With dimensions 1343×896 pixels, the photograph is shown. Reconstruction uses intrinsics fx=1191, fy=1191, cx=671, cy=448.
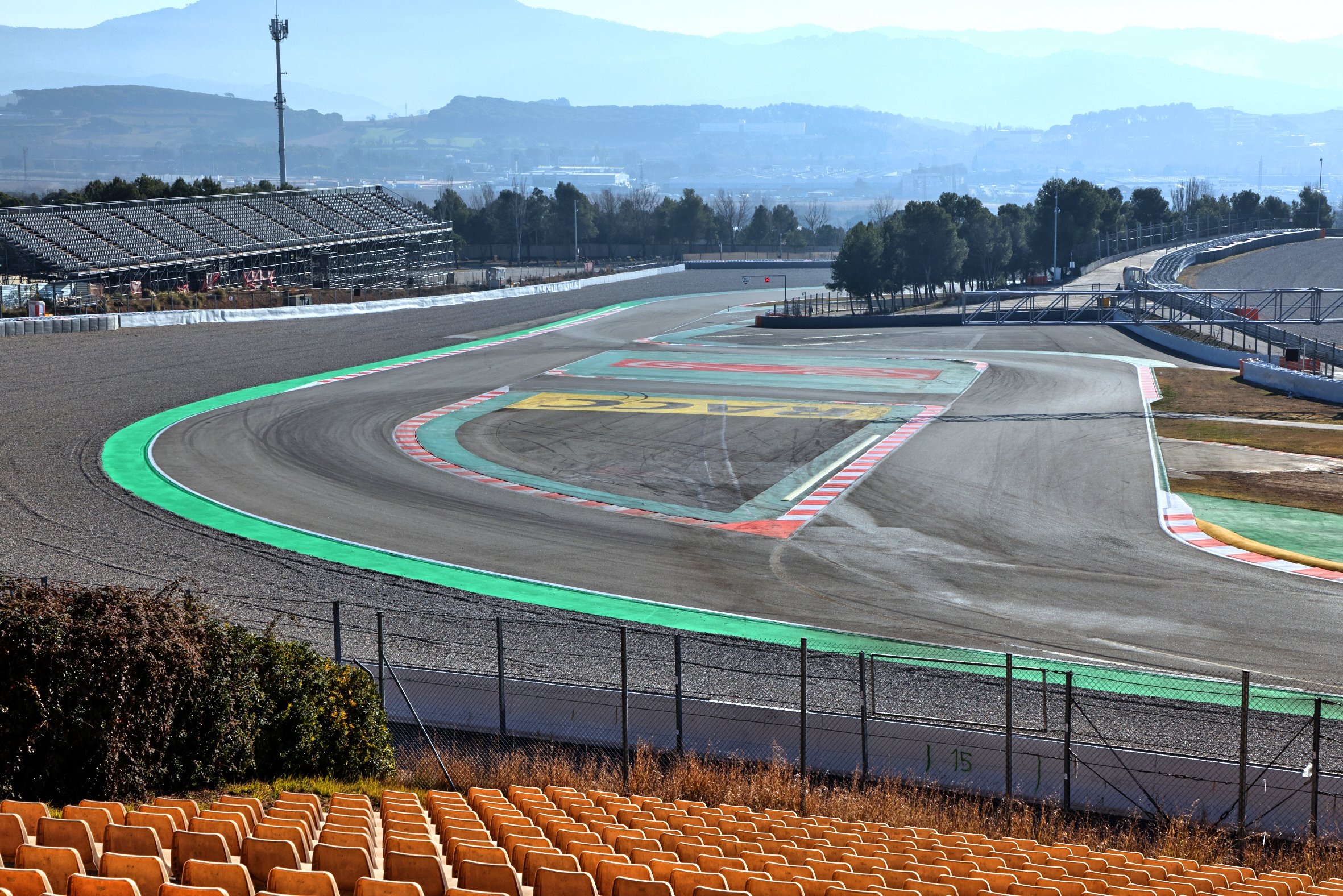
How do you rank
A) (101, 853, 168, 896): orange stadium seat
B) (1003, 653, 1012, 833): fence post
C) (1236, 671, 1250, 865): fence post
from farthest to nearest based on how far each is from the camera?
(1003, 653, 1012, 833): fence post < (1236, 671, 1250, 865): fence post < (101, 853, 168, 896): orange stadium seat

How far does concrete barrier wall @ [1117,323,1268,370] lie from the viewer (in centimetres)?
4619

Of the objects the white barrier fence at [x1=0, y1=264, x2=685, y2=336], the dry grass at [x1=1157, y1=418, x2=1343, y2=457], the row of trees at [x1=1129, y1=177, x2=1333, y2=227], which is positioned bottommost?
the dry grass at [x1=1157, y1=418, x2=1343, y2=457]

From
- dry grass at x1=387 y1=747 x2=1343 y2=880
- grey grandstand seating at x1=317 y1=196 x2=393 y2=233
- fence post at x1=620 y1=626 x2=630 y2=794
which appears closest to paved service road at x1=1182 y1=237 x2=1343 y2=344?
grey grandstand seating at x1=317 y1=196 x2=393 y2=233

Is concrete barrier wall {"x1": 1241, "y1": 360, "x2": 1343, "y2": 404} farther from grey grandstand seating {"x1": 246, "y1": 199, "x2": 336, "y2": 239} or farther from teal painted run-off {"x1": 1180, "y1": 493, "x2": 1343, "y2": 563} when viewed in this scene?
grey grandstand seating {"x1": 246, "y1": 199, "x2": 336, "y2": 239}

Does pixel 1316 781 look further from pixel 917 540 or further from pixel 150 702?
pixel 917 540

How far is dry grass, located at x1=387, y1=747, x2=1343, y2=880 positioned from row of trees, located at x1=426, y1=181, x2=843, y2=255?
99.2 metres

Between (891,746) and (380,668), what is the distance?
5.47 m

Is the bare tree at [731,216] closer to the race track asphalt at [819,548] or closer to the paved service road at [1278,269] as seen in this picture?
the paved service road at [1278,269]

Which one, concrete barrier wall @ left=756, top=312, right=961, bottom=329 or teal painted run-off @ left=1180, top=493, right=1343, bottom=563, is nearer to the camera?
teal painted run-off @ left=1180, top=493, right=1343, bottom=563

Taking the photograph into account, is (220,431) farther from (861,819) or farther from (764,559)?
(861,819)

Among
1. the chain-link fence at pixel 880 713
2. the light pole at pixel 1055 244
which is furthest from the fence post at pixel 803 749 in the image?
the light pole at pixel 1055 244

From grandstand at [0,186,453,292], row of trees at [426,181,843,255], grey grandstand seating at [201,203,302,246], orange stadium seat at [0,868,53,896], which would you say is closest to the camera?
orange stadium seat at [0,868,53,896]

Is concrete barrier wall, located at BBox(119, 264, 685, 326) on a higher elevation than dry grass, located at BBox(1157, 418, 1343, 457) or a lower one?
higher

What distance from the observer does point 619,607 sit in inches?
696
